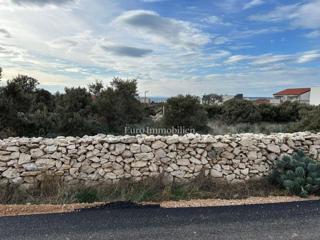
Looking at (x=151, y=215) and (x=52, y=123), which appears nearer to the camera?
(x=151, y=215)

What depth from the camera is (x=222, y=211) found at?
5.18m

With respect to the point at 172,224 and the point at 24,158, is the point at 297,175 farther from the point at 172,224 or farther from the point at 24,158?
the point at 24,158

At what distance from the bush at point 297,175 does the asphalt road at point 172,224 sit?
99 cm

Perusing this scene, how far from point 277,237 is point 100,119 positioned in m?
12.7

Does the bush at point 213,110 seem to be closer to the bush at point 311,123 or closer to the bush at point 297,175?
the bush at point 311,123

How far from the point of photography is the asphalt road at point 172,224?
414 cm

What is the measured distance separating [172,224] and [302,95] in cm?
7001

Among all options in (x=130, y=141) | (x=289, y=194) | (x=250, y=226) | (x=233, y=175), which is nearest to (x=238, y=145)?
(x=233, y=175)

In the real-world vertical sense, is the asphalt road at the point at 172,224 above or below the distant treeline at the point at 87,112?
below

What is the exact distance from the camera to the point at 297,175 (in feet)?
21.6

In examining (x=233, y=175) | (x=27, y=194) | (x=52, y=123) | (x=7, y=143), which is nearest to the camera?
(x=27, y=194)

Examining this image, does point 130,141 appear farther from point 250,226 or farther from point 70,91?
point 70,91

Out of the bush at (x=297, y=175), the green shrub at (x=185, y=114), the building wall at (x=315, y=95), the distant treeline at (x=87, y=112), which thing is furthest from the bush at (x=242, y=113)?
the building wall at (x=315, y=95)

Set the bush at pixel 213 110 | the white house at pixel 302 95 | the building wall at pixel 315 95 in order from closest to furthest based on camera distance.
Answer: the bush at pixel 213 110 → the building wall at pixel 315 95 → the white house at pixel 302 95
